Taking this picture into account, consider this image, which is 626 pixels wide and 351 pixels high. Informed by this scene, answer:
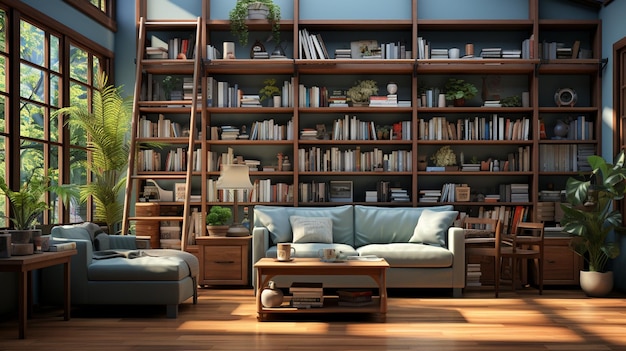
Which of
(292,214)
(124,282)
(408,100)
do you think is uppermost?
(408,100)

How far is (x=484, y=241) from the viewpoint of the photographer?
7.64 meters

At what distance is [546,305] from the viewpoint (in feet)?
21.8

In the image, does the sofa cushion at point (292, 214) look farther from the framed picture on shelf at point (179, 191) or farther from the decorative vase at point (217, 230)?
the framed picture on shelf at point (179, 191)

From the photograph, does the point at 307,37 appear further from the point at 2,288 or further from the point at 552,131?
the point at 2,288

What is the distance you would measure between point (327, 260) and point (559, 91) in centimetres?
391

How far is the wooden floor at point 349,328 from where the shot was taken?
4.87m

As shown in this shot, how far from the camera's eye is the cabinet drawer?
304 inches

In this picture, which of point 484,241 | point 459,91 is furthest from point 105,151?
point 484,241

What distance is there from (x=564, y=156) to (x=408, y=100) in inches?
73.9

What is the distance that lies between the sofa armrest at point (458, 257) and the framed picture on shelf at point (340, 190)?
1661 mm

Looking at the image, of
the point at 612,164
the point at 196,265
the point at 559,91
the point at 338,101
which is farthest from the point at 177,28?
the point at 612,164

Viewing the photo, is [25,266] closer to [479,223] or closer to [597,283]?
[479,223]

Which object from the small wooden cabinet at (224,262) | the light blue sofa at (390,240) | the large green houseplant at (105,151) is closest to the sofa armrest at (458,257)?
the light blue sofa at (390,240)

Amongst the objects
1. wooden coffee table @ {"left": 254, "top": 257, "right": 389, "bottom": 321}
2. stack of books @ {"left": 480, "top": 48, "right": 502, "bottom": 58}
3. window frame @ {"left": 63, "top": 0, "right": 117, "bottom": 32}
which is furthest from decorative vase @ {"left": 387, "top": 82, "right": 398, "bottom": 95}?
window frame @ {"left": 63, "top": 0, "right": 117, "bottom": 32}
